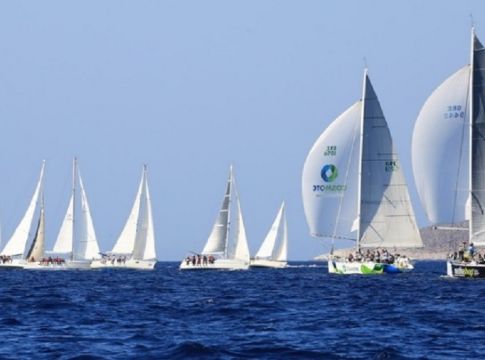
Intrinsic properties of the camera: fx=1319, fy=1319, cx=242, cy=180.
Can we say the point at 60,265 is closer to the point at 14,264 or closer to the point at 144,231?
the point at 14,264

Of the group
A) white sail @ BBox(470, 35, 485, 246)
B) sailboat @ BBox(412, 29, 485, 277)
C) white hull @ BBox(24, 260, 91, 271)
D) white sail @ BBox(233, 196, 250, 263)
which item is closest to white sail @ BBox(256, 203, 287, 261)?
white sail @ BBox(233, 196, 250, 263)

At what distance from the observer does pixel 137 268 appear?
115375 mm

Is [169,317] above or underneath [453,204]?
underneath

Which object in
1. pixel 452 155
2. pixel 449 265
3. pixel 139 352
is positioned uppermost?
pixel 452 155

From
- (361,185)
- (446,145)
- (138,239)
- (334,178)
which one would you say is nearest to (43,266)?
(138,239)

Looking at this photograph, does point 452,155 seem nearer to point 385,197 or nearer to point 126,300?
point 385,197

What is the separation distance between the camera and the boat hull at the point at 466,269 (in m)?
69.1

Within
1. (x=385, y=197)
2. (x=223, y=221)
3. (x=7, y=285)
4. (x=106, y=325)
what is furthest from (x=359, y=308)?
(x=223, y=221)

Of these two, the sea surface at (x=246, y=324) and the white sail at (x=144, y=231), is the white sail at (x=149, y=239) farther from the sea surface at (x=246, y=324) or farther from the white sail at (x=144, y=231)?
the sea surface at (x=246, y=324)

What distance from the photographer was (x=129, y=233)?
378 feet

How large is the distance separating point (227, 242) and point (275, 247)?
353 inches

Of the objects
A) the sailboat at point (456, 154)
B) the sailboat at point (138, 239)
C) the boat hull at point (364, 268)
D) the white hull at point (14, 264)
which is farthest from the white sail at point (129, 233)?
the sailboat at point (456, 154)

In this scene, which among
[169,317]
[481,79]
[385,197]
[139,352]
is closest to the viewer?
[139,352]

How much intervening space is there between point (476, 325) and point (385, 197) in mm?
45265
